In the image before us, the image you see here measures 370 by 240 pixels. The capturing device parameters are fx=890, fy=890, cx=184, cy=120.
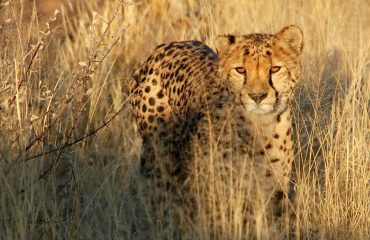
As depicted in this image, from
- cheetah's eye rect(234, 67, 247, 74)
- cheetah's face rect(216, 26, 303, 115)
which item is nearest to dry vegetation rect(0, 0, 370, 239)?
cheetah's face rect(216, 26, 303, 115)

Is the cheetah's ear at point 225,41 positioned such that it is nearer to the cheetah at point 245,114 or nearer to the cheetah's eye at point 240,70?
the cheetah at point 245,114

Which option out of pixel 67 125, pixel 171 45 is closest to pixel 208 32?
pixel 171 45

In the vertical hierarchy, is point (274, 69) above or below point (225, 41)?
below

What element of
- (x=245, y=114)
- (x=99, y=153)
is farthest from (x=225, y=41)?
(x=99, y=153)

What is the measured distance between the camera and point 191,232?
153 inches

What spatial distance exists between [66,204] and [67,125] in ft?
2.16

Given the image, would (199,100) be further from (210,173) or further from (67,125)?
(67,125)

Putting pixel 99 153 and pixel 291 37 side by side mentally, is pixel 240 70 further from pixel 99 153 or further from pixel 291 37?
pixel 99 153

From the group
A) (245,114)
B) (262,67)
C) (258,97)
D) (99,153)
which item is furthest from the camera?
(99,153)

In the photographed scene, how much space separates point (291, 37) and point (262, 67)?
0.27 meters

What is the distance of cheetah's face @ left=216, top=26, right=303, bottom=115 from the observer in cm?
366

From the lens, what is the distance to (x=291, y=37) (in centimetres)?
391

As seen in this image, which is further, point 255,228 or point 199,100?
point 199,100

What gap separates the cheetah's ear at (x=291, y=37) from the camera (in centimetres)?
389
